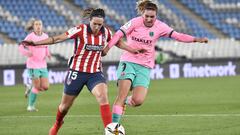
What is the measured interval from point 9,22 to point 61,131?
22610mm

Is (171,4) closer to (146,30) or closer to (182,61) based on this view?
(182,61)

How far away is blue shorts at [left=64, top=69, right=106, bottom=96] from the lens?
36.9 ft

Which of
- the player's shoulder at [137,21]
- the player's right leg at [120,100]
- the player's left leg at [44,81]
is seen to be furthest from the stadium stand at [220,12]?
the player's right leg at [120,100]

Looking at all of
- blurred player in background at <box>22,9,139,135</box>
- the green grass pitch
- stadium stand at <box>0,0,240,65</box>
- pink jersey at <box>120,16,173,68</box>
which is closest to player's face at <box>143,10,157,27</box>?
pink jersey at <box>120,16,173,68</box>

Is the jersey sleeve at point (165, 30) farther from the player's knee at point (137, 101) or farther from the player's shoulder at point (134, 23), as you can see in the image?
the player's knee at point (137, 101)

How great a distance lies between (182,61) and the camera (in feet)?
107

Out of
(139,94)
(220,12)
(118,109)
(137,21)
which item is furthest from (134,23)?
(220,12)

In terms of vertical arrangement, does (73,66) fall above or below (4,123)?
above

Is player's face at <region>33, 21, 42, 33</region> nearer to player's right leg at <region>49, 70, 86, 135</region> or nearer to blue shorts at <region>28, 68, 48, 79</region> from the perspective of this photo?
blue shorts at <region>28, 68, 48, 79</region>

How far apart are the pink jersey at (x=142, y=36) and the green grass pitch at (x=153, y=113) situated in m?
1.26

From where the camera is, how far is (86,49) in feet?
36.9

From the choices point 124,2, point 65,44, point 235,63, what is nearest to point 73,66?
point 65,44

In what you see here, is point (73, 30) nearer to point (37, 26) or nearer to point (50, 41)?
point (50, 41)

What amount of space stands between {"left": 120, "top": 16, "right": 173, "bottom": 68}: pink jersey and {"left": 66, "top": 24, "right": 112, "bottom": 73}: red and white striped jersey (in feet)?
3.43
